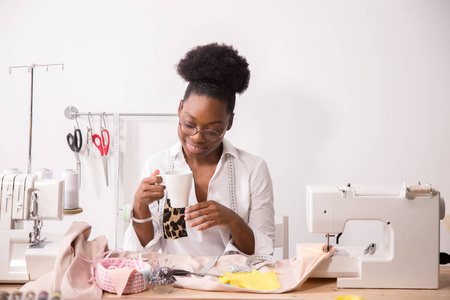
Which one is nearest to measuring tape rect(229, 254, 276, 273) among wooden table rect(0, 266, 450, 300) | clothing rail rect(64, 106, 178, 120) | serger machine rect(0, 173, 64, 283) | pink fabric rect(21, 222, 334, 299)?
pink fabric rect(21, 222, 334, 299)

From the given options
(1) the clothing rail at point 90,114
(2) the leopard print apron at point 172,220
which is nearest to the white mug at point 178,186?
(2) the leopard print apron at point 172,220

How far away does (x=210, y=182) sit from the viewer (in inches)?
81.2

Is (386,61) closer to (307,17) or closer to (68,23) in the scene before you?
(307,17)

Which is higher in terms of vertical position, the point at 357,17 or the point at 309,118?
the point at 357,17

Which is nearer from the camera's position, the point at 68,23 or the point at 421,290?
the point at 421,290

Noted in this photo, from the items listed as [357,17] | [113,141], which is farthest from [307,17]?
[113,141]

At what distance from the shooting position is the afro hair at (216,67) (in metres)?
1.94

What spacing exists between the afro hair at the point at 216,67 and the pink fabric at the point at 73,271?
76cm

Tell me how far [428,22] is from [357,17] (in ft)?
1.35

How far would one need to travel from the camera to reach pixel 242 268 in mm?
1627

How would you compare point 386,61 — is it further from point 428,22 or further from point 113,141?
point 113,141

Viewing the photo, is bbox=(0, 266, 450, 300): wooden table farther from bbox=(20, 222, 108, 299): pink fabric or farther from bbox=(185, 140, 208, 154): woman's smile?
bbox=(185, 140, 208, 154): woman's smile

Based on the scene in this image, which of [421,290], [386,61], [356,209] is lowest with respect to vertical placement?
[421,290]

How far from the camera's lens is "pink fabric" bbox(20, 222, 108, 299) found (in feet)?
4.69
